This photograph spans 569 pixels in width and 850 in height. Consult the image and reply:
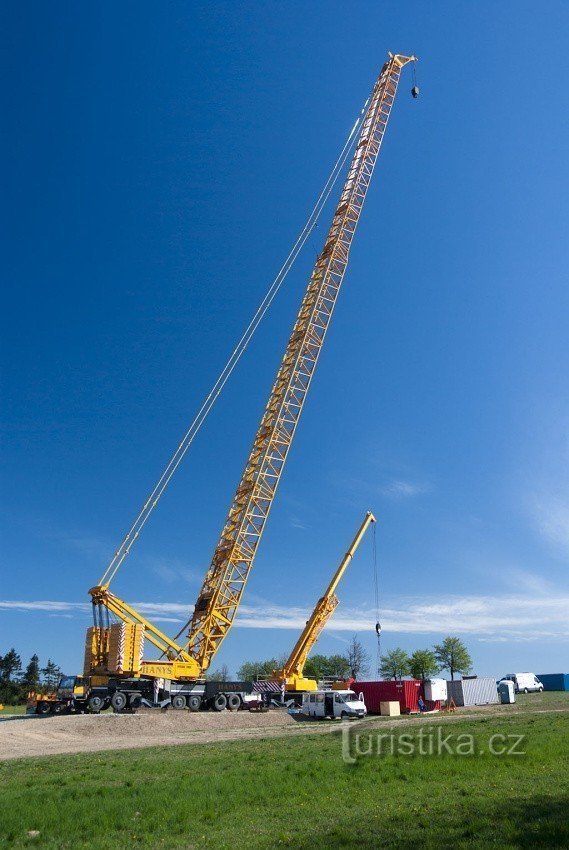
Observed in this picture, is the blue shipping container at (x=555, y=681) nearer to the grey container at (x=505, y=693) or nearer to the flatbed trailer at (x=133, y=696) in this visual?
the grey container at (x=505, y=693)

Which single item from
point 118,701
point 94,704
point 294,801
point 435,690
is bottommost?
point 294,801

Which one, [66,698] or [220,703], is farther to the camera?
[220,703]

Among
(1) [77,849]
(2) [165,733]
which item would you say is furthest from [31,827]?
(2) [165,733]

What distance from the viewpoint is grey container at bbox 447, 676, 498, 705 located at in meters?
46.8

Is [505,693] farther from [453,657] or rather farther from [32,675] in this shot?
[32,675]

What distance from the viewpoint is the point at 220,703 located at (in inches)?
1569

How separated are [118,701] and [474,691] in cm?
2699

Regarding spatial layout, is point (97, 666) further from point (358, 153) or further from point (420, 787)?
point (358, 153)

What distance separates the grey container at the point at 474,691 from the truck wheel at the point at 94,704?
24953mm

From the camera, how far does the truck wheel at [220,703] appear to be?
130 feet

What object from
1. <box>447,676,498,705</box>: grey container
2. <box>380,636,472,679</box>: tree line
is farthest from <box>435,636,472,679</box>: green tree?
<box>447,676,498,705</box>: grey container

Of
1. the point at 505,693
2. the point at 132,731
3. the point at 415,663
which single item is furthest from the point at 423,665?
the point at 132,731

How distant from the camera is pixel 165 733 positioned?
30.2 m

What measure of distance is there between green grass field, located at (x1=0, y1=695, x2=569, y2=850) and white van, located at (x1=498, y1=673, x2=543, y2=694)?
55428mm
